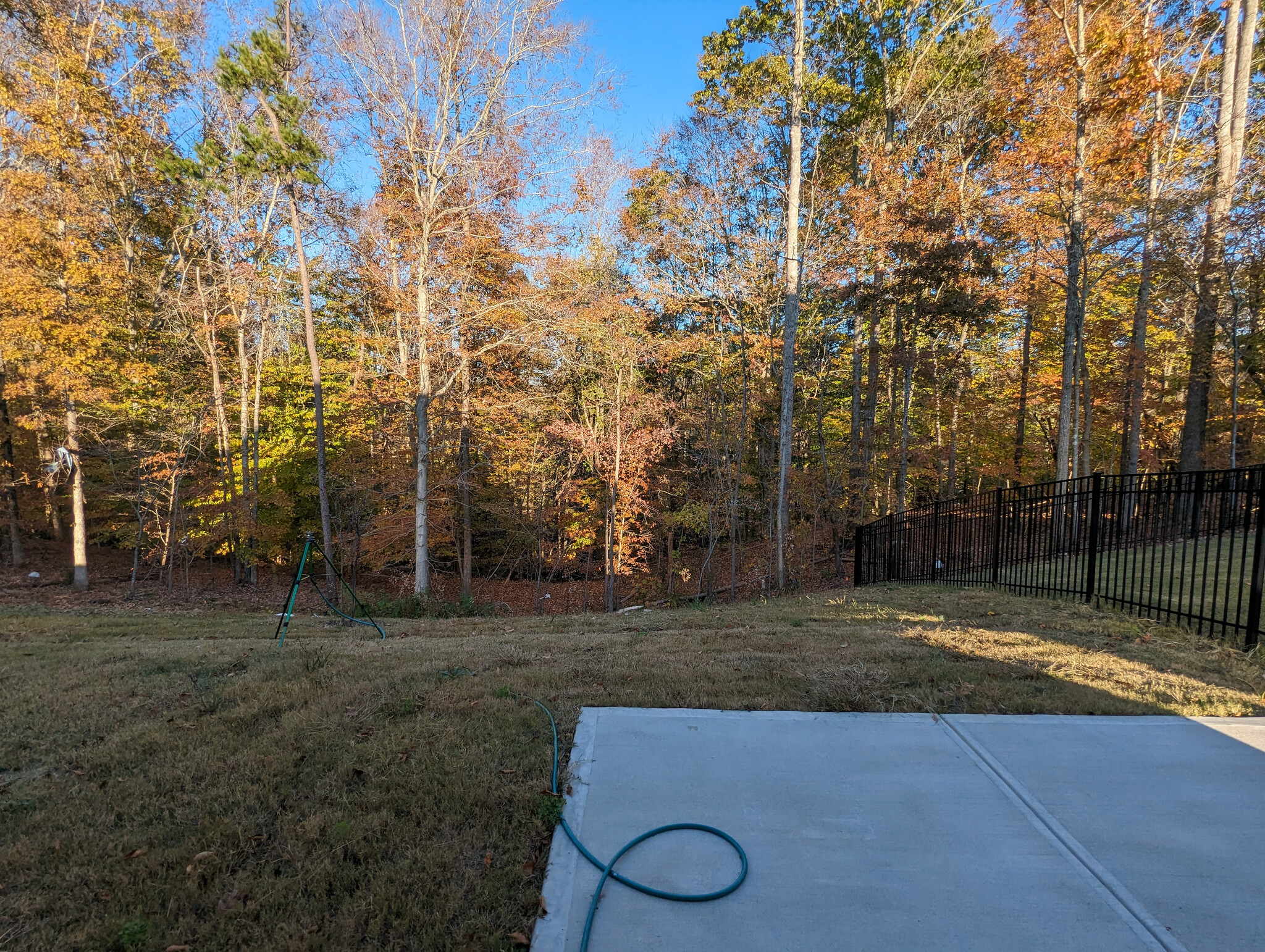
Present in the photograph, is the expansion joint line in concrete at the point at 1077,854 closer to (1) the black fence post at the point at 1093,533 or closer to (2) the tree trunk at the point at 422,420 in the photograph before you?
(1) the black fence post at the point at 1093,533

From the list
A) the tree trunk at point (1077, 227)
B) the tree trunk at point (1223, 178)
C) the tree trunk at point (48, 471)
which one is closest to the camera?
the tree trunk at point (1223, 178)

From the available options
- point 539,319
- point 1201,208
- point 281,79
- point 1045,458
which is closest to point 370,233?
point 281,79

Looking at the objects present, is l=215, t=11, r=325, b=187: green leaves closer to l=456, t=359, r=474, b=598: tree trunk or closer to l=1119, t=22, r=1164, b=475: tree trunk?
l=456, t=359, r=474, b=598: tree trunk

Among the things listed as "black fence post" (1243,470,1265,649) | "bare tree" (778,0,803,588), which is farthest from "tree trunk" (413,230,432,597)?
"black fence post" (1243,470,1265,649)

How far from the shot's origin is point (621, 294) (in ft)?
60.4

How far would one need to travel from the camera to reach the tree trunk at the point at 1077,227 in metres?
11.9

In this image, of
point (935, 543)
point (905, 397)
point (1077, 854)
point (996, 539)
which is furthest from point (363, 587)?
point (1077, 854)

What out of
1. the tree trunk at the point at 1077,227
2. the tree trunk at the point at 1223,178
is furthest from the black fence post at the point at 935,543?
the tree trunk at the point at 1223,178

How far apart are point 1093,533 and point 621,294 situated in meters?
14.6

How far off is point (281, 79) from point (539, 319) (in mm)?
7042

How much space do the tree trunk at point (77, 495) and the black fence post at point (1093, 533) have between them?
1909cm

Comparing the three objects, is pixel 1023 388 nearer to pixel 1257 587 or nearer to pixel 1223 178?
pixel 1223 178

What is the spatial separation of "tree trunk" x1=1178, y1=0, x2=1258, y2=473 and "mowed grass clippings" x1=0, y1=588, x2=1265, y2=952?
10235 millimetres

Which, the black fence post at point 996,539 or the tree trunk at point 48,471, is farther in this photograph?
the tree trunk at point 48,471
